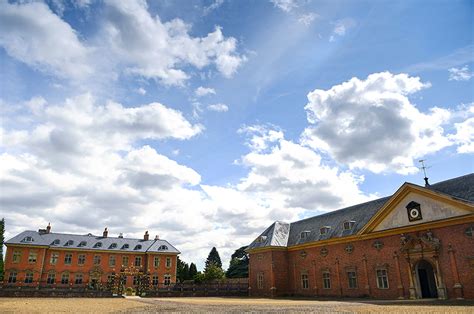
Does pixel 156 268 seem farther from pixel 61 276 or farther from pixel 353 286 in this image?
pixel 353 286

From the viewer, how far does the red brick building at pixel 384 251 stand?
24344mm

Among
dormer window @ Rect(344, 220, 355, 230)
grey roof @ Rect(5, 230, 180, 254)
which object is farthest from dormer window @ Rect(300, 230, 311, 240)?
grey roof @ Rect(5, 230, 180, 254)

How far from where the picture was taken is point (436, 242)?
25.2 meters

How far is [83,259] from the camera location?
5638cm

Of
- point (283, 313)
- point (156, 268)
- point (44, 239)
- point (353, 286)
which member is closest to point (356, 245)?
point (353, 286)

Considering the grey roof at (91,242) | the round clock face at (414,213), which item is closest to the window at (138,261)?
the grey roof at (91,242)

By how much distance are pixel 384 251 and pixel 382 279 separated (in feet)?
7.78

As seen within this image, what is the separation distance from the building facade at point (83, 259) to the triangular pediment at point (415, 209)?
3311cm

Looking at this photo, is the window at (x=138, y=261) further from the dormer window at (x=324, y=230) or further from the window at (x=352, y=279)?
the window at (x=352, y=279)

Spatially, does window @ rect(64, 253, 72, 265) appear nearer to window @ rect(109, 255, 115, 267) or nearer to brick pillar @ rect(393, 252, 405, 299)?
window @ rect(109, 255, 115, 267)

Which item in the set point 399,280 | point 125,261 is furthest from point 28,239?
point 399,280

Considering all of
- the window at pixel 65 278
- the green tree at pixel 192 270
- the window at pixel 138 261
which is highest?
the window at pixel 138 261

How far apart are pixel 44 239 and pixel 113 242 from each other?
422 inches

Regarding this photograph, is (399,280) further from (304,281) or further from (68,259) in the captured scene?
(68,259)
